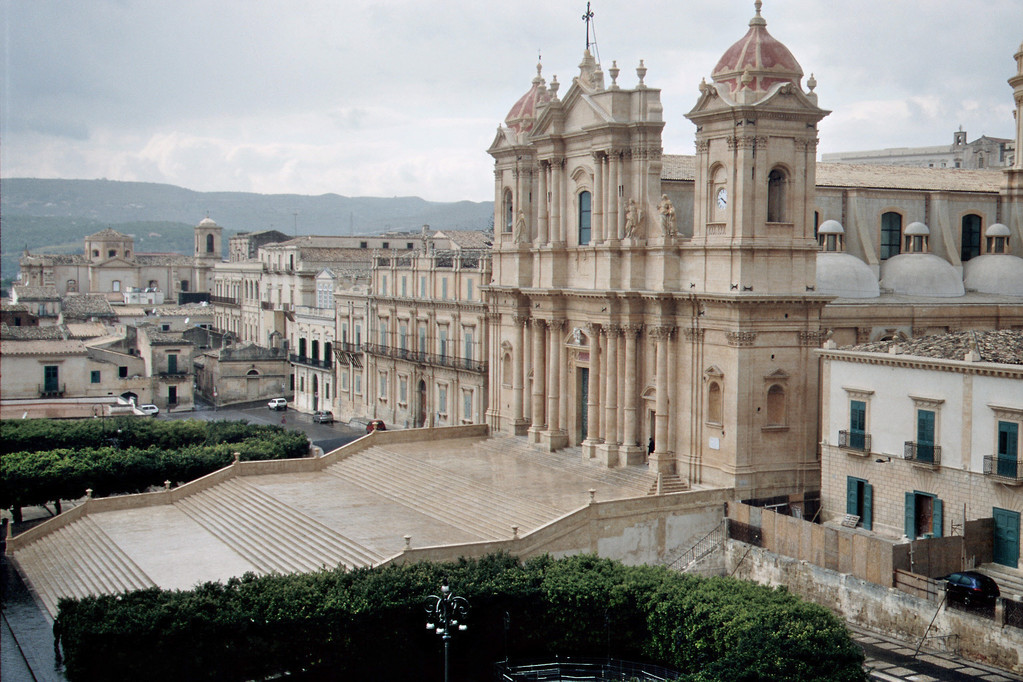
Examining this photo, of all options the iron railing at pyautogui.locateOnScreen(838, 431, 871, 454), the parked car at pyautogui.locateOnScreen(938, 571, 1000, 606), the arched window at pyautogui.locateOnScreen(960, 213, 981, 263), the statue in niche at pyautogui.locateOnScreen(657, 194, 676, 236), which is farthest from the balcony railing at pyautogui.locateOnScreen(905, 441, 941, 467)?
the arched window at pyautogui.locateOnScreen(960, 213, 981, 263)

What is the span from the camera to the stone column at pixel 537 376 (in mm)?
48562

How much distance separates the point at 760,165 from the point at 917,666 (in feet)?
53.3

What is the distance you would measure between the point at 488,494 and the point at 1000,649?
56.8ft

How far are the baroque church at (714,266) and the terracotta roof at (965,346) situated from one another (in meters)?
3.75

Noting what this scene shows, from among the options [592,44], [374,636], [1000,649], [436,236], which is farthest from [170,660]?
[436,236]

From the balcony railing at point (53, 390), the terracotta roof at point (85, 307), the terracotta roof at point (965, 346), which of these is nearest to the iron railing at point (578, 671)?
the terracotta roof at point (965, 346)

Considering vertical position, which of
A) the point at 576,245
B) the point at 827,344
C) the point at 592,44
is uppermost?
the point at 592,44

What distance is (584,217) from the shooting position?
46.4 m

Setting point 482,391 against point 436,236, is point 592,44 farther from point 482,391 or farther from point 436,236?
point 436,236

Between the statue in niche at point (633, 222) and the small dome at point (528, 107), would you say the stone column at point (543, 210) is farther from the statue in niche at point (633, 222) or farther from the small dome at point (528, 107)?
the statue in niche at point (633, 222)

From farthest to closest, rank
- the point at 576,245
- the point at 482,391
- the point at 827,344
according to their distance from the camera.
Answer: the point at 482,391 < the point at 576,245 < the point at 827,344

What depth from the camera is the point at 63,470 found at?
47.1 metres

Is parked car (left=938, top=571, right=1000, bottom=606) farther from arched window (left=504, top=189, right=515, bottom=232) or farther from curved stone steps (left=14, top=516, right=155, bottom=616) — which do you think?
arched window (left=504, top=189, right=515, bottom=232)

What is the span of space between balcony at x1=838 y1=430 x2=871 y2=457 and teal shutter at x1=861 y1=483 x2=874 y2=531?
1.07 m
